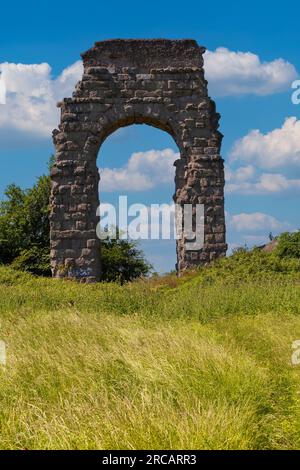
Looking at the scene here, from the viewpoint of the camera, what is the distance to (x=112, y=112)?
20.4 metres

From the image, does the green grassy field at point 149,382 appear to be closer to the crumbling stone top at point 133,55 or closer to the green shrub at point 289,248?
the green shrub at point 289,248

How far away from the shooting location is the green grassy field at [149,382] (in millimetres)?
4957

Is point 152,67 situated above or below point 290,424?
above

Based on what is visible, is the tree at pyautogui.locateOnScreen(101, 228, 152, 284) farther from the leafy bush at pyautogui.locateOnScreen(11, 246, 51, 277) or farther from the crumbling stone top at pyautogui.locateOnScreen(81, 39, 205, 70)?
the crumbling stone top at pyautogui.locateOnScreen(81, 39, 205, 70)

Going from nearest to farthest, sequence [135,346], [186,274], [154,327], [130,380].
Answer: [130,380]
[135,346]
[154,327]
[186,274]

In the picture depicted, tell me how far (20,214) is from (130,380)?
18.8 m

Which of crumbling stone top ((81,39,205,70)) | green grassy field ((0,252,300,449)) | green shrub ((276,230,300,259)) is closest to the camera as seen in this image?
green grassy field ((0,252,300,449))

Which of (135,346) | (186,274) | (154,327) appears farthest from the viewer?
(186,274)

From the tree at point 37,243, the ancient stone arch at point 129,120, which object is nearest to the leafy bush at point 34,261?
the tree at point 37,243

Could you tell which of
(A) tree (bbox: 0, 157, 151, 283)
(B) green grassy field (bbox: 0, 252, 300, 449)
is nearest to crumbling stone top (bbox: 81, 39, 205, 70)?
(A) tree (bbox: 0, 157, 151, 283)

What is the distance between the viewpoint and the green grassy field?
496 centimetres

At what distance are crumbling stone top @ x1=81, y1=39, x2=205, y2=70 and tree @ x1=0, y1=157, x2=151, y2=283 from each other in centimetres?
569
